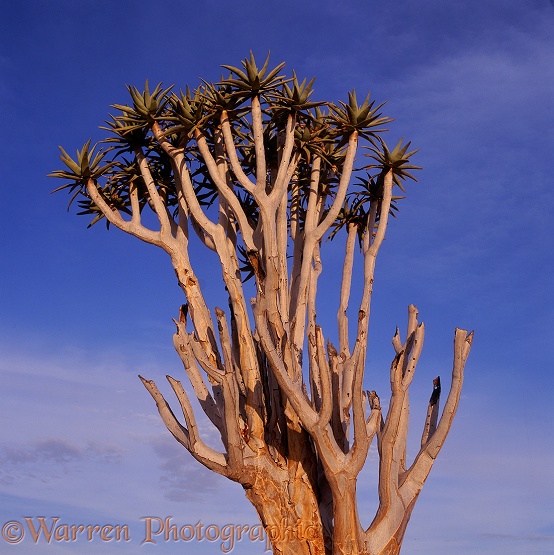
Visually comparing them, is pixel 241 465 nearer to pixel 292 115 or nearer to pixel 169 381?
pixel 169 381

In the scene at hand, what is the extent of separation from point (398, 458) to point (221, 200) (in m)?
4.32

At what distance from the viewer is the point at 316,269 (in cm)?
1128

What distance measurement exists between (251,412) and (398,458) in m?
1.94

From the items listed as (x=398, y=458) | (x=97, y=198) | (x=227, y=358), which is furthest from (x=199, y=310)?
(x=398, y=458)

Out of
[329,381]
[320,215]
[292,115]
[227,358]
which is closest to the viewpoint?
[329,381]

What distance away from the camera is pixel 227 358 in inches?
389

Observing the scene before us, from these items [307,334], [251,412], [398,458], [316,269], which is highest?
[316,269]

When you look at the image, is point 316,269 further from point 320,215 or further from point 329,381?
point 329,381

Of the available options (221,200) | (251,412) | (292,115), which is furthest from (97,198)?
(251,412)

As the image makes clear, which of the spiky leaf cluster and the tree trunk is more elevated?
the spiky leaf cluster

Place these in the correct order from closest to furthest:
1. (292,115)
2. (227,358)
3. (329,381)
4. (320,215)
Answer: (329,381), (227,358), (292,115), (320,215)

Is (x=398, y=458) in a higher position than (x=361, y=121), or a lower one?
lower

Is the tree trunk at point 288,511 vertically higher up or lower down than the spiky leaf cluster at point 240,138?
lower down

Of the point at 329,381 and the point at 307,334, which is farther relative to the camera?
the point at 307,334
